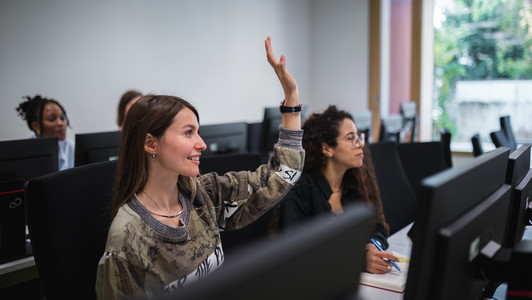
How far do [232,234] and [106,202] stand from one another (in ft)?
1.78

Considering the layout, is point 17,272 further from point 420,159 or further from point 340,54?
point 340,54

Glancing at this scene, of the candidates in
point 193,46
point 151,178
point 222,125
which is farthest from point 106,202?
point 193,46

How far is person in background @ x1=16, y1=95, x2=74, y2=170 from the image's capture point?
3.21 m

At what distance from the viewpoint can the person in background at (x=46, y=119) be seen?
3205 millimetres

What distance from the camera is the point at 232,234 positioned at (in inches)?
69.2

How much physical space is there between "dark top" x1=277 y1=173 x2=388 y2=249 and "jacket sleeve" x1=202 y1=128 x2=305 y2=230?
369 millimetres

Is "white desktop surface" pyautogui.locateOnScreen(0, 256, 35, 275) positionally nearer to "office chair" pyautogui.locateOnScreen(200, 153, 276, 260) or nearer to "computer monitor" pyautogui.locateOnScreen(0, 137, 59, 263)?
"computer monitor" pyautogui.locateOnScreen(0, 137, 59, 263)

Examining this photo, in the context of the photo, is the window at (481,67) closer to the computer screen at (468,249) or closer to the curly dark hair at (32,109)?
the curly dark hair at (32,109)

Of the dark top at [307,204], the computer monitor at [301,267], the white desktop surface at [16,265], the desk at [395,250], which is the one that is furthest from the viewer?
the dark top at [307,204]

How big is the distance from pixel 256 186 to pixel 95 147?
2.83 ft

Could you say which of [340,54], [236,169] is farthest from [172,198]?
[340,54]

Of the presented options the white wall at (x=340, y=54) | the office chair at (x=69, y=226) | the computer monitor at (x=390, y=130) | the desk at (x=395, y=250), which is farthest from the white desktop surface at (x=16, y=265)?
the white wall at (x=340, y=54)

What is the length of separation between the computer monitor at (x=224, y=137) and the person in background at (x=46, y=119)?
130cm

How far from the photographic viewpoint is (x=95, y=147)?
6.77 feet
